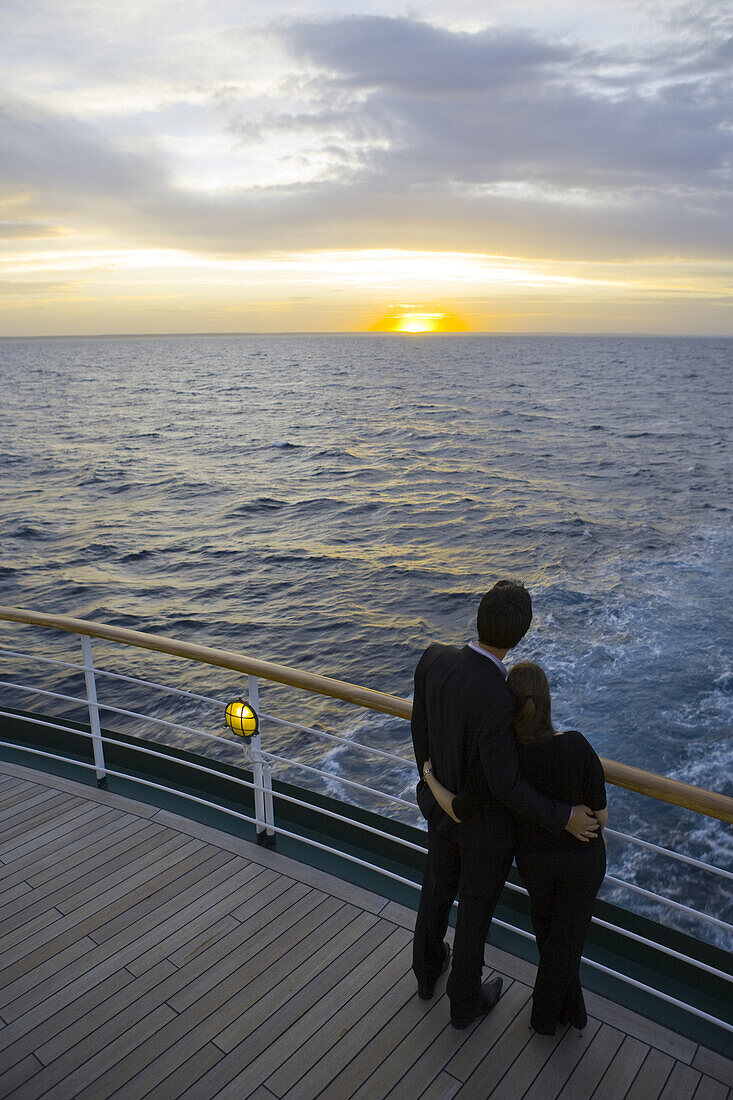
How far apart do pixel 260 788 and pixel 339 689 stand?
32.2 inches

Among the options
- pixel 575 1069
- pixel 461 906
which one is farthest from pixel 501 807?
pixel 575 1069

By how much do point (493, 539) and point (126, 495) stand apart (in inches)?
534

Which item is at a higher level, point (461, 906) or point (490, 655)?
point (490, 655)

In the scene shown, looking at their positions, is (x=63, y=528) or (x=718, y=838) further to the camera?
(x=63, y=528)

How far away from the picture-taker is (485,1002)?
2.82 m

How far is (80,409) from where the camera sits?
55188 millimetres

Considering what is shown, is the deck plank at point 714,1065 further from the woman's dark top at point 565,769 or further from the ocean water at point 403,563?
the ocean water at point 403,563

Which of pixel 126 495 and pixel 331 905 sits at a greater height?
pixel 331 905

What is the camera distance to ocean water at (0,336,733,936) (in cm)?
943

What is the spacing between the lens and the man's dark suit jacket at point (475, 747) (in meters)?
2.29

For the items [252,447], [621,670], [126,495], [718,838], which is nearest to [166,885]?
[718,838]

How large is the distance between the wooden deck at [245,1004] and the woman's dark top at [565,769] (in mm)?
1072

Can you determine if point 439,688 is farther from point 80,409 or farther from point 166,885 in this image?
point 80,409

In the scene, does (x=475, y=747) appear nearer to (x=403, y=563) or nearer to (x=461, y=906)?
(x=461, y=906)
